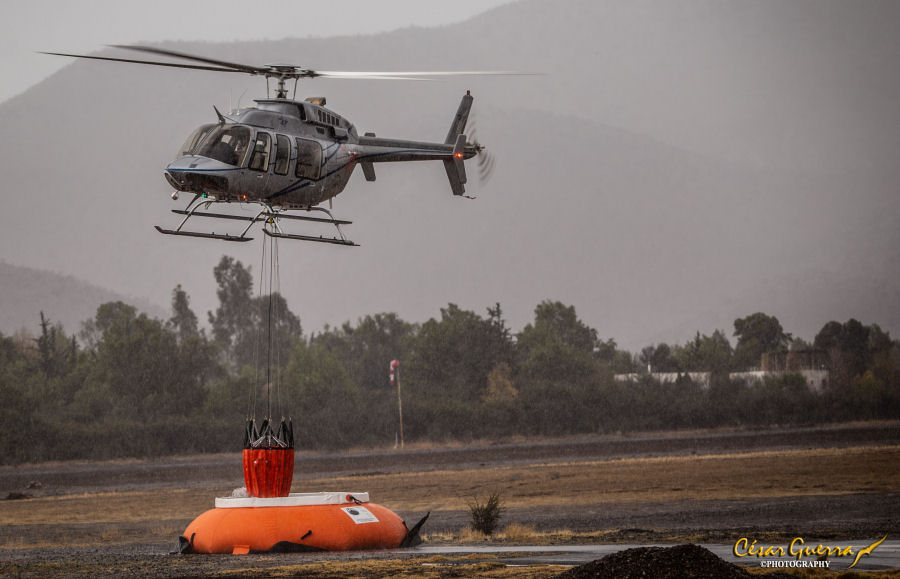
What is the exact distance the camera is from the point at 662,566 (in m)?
17.4

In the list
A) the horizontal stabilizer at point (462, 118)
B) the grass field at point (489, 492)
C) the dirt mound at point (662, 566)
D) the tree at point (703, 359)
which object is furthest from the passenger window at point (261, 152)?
the tree at point (703, 359)

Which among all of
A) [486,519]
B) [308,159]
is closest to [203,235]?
[308,159]

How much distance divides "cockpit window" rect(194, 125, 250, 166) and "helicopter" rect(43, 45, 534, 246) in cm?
2

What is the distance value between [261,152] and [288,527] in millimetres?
9105

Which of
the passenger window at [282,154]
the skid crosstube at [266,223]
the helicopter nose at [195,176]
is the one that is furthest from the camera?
the passenger window at [282,154]

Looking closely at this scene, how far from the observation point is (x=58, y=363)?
138 metres

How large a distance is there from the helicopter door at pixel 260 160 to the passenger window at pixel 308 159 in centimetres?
103

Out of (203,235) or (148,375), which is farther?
(148,375)

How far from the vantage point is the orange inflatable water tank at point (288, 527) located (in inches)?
1069

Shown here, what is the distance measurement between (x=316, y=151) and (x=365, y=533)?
9.77 m

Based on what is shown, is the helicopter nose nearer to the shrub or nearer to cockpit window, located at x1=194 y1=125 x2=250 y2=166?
cockpit window, located at x1=194 y1=125 x2=250 y2=166

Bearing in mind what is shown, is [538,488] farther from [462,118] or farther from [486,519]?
[462,118]

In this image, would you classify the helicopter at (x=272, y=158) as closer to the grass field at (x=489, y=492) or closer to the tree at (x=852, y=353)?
the grass field at (x=489, y=492)

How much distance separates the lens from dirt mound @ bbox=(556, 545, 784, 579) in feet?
56.0
